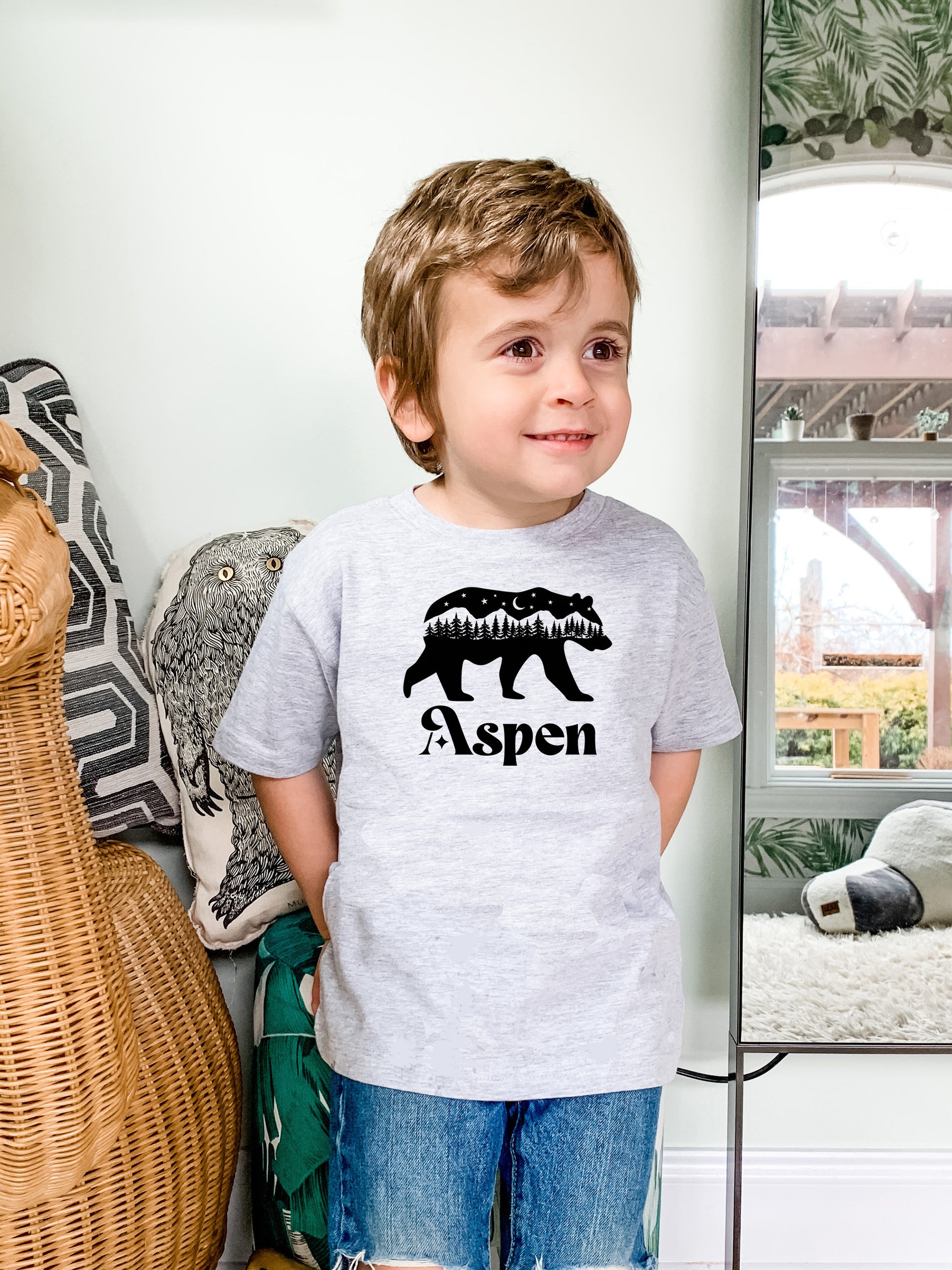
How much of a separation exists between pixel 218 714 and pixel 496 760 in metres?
0.49

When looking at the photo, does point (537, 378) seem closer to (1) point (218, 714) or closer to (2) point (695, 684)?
(2) point (695, 684)

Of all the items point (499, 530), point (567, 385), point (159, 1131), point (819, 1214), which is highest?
point (567, 385)

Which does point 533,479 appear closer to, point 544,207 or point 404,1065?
point 544,207

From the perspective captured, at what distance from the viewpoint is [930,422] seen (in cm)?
117

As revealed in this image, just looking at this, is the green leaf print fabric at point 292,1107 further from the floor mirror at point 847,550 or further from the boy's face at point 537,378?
the boy's face at point 537,378

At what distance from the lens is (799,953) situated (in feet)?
3.93

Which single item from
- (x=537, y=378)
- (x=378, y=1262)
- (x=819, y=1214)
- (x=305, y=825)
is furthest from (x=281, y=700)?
(x=819, y=1214)

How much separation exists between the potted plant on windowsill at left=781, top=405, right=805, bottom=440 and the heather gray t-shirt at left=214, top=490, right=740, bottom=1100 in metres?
0.37

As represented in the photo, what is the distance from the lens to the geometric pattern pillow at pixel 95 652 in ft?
3.79

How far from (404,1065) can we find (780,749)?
627 millimetres

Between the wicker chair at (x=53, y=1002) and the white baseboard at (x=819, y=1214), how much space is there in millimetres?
772

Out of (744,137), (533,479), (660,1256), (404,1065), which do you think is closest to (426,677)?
(533,479)

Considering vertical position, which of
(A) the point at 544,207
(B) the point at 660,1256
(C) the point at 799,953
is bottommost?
(B) the point at 660,1256

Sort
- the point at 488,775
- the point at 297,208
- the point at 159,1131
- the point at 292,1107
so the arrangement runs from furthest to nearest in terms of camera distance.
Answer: the point at 297,208 < the point at 292,1107 < the point at 159,1131 < the point at 488,775
